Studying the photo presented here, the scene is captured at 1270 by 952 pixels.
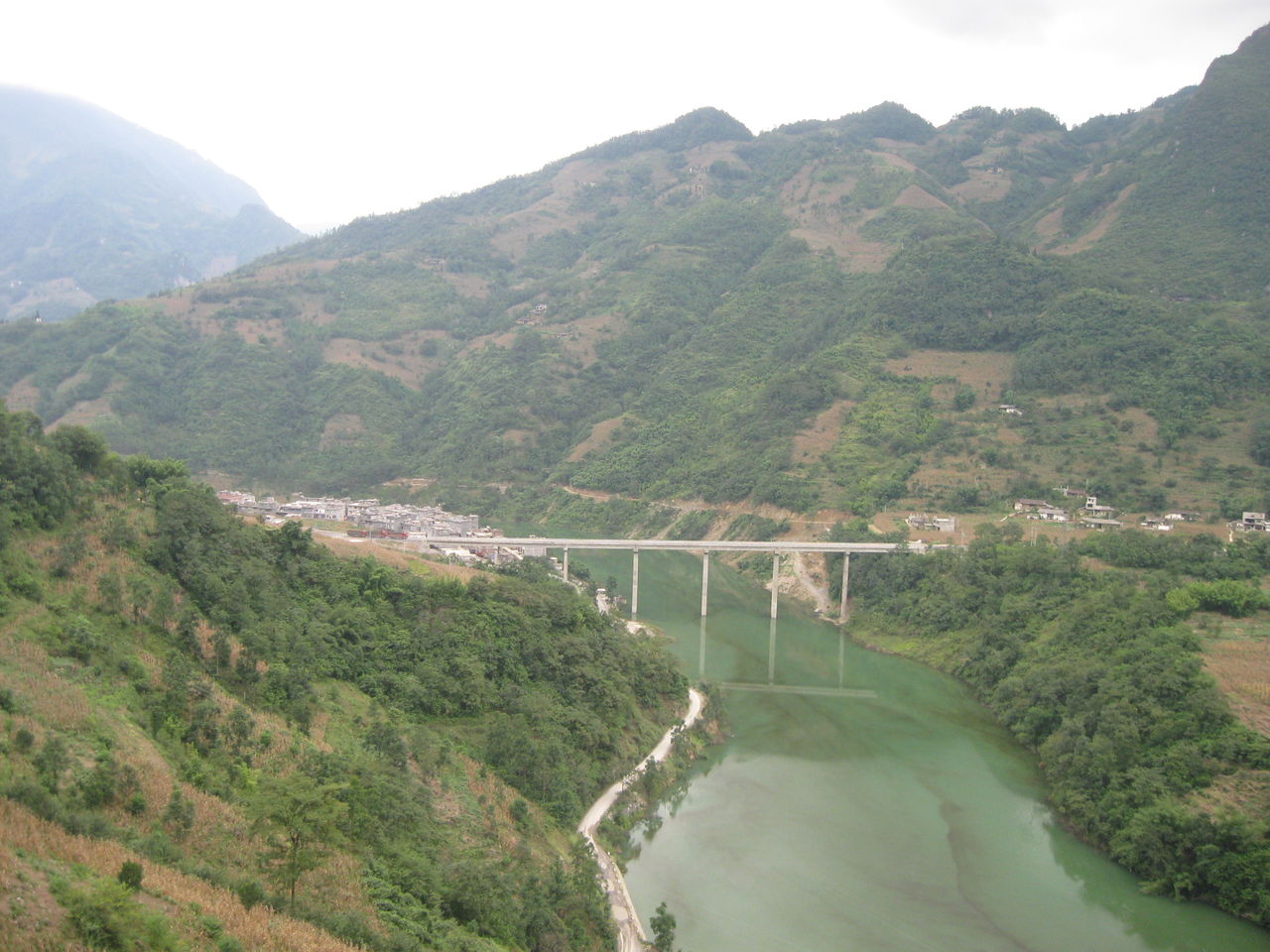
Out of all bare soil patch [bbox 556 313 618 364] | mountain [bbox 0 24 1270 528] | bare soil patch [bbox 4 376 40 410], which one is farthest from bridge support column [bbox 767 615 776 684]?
bare soil patch [bbox 4 376 40 410]

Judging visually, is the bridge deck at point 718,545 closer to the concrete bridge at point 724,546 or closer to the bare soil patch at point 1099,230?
the concrete bridge at point 724,546

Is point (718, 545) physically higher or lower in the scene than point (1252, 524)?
lower

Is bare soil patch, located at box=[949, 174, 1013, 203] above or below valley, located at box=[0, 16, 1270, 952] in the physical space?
above

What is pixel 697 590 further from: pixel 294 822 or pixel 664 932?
pixel 294 822

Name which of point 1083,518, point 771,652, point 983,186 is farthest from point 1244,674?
point 983,186

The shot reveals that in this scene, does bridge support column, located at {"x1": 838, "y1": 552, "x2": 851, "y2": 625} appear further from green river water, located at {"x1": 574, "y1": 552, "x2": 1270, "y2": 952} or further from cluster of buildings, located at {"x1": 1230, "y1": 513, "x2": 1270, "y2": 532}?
cluster of buildings, located at {"x1": 1230, "y1": 513, "x2": 1270, "y2": 532}

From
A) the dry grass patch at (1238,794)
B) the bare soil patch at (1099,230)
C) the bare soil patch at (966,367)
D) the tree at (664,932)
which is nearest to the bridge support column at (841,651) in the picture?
the dry grass patch at (1238,794)
